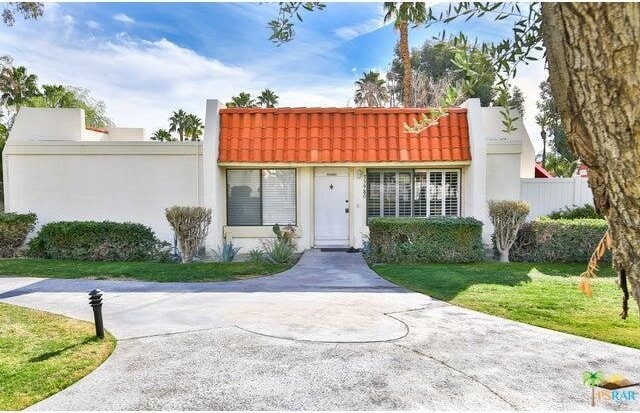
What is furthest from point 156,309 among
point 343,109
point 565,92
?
point 343,109

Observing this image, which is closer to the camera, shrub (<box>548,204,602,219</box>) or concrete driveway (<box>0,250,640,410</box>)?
concrete driveway (<box>0,250,640,410</box>)

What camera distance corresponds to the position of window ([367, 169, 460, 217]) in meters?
13.4

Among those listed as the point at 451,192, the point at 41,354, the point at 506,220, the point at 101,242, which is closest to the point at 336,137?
the point at 451,192

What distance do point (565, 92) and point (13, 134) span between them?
16541mm

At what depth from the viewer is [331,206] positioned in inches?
536

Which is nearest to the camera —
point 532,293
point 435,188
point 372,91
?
point 532,293

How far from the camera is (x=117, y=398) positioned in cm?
384

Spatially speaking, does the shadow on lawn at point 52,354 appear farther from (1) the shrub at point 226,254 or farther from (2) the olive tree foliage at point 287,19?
(1) the shrub at point 226,254

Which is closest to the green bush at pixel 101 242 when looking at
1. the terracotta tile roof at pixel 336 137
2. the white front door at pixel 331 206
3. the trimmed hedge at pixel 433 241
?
the terracotta tile roof at pixel 336 137

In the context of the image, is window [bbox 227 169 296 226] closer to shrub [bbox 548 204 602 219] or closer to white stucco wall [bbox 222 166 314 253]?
white stucco wall [bbox 222 166 314 253]

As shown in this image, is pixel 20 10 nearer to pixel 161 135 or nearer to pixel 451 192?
pixel 451 192

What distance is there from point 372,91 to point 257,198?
75.7ft

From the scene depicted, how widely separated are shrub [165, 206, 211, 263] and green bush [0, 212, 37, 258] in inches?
185

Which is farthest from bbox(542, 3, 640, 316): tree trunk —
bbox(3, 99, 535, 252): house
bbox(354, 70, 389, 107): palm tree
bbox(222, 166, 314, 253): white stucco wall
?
bbox(354, 70, 389, 107): palm tree
